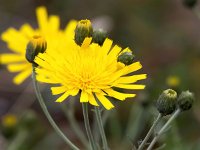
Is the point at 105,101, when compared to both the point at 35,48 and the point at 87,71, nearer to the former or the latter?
the point at 87,71

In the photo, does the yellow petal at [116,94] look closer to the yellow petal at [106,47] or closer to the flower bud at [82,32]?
the yellow petal at [106,47]

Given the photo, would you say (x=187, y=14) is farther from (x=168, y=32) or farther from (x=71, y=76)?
(x=71, y=76)

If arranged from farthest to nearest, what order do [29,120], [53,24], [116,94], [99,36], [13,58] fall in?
[29,120] < [53,24] < [13,58] < [99,36] < [116,94]

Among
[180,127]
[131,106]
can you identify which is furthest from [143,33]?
[180,127]

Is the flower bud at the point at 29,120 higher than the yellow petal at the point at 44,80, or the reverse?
the yellow petal at the point at 44,80

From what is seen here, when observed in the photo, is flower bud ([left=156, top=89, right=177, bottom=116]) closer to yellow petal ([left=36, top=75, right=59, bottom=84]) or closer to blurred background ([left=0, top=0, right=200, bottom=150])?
yellow petal ([left=36, top=75, right=59, bottom=84])

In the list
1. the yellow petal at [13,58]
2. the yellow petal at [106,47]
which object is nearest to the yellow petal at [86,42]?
the yellow petal at [106,47]

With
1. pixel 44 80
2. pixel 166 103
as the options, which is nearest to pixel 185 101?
pixel 166 103
